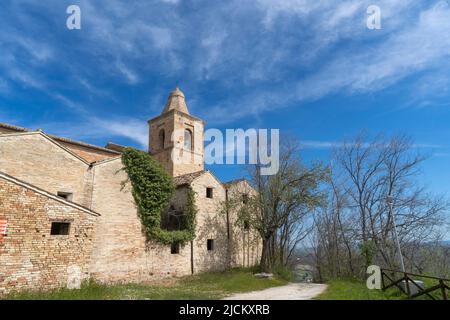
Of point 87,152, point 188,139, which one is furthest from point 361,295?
point 188,139

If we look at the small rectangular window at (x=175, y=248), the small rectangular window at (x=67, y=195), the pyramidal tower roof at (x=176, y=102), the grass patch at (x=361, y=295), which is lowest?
the grass patch at (x=361, y=295)

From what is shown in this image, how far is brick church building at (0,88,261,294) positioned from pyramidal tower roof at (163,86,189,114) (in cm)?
1050

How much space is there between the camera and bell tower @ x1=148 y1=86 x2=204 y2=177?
26.5 meters

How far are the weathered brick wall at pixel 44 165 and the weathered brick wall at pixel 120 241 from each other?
0.77 meters

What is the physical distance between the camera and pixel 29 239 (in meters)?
10.1

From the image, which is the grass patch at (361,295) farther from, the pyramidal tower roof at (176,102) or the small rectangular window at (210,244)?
the pyramidal tower roof at (176,102)

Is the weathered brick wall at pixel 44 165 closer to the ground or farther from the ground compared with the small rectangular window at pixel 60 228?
farther from the ground

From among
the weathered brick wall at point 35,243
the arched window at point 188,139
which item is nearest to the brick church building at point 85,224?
the weathered brick wall at point 35,243

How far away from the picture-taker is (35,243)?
1020cm

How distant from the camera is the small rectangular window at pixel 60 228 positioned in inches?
443

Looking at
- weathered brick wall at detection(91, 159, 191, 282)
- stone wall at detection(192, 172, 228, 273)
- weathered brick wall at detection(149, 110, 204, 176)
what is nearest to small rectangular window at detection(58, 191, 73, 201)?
weathered brick wall at detection(91, 159, 191, 282)

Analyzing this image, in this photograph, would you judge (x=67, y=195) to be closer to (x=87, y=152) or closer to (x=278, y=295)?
(x=87, y=152)
